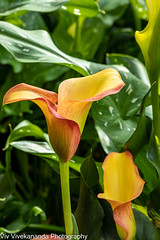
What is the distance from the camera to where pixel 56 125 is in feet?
1.12

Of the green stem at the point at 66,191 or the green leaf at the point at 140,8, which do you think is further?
the green leaf at the point at 140,8

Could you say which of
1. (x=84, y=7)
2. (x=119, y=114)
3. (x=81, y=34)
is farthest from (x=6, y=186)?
(x=81, y=34)

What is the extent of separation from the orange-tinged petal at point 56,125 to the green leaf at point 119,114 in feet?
0.46

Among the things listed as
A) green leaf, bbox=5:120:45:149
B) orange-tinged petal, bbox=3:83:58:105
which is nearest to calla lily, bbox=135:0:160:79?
orange-tinged petal, bbox=3:83:58:105

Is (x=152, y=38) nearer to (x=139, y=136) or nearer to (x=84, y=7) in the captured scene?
(x=139, y=136)

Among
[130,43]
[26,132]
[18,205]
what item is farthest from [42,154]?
[130,43]

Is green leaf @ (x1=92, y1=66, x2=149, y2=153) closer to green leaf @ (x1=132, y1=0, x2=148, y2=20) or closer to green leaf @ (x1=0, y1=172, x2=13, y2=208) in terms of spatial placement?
green leaf @ (x1=0, y1=172, x2=13, y2=208)

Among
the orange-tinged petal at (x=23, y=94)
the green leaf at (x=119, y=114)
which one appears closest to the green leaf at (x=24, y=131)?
the green leaf at (x=119, y=114)

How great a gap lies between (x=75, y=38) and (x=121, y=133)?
491 millimetres

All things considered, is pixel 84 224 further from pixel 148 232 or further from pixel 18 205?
pixel 18 205

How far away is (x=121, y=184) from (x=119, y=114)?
18 centimetres

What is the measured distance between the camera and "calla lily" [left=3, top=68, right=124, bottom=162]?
33 centimetres

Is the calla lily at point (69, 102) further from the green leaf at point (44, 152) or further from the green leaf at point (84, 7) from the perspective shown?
the green leaf at point (84, 7)

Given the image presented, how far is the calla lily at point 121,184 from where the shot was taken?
13.6 inches
